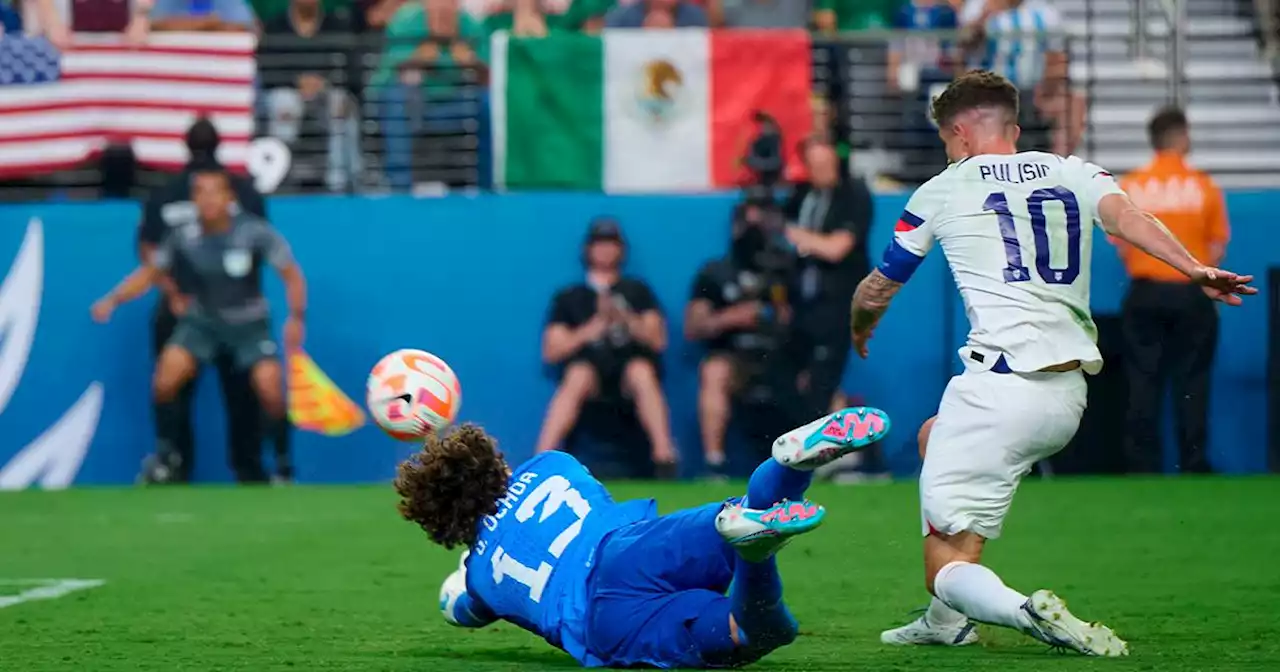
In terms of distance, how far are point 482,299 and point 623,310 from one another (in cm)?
141

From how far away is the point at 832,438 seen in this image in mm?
6109

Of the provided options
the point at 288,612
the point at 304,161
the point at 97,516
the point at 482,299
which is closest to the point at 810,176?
the point at 482,299

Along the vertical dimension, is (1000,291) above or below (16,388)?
above

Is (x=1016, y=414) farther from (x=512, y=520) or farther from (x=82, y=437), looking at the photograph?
(x=82, y=437)

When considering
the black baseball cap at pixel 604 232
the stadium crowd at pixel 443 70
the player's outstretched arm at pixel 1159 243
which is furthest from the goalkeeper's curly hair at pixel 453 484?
the stadium crowd at pixel 443 70

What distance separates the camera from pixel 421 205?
16.9 metres

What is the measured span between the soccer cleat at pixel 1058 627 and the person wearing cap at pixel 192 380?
10.6 metres

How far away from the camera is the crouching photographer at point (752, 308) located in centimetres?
1603


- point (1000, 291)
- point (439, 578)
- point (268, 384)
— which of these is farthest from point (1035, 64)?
point (1000, 291)

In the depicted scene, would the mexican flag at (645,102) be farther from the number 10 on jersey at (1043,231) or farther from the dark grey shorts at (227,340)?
the number 10 on jersey at (1043,231)

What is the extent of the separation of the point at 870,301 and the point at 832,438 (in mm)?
1623

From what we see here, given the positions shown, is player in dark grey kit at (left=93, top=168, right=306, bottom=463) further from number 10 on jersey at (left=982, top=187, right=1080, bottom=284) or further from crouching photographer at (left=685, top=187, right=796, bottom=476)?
number 10 on jersey at (left=982, top=187, right=1080, bottom=284)

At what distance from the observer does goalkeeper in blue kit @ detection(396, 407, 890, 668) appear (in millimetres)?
6289

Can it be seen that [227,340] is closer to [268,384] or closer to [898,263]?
[268,384]
